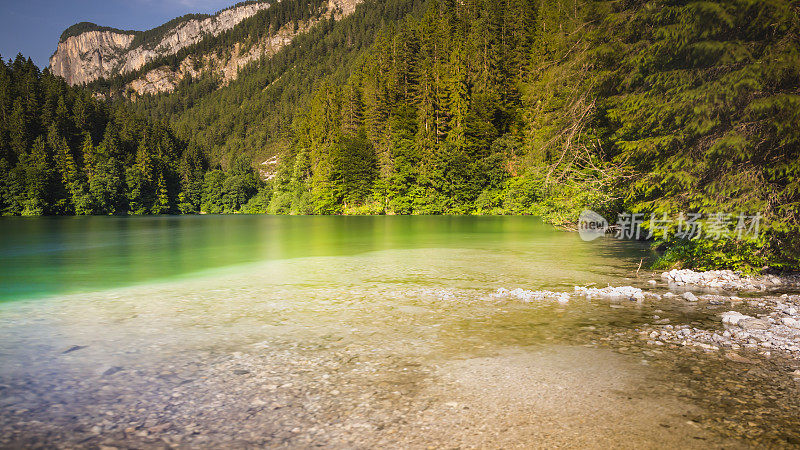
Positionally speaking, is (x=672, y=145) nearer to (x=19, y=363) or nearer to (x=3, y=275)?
(x=19, y=363)

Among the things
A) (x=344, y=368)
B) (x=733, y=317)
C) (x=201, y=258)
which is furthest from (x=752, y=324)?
(x=201, y=258)

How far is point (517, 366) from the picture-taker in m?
6.56

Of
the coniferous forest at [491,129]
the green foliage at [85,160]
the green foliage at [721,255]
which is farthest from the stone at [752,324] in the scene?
the green foliage at [85,160]

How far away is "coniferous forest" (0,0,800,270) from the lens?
36.7 feet

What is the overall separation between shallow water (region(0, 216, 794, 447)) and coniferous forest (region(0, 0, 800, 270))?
3716 mm

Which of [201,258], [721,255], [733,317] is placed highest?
[721,255]

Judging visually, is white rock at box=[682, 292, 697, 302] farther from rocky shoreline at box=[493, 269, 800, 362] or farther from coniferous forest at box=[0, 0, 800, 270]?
coniferous forest at box=[0, 0, 800, 270]

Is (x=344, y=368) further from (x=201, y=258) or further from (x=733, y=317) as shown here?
(x=201, y=258)

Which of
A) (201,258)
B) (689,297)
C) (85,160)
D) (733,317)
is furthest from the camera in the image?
(85,160)

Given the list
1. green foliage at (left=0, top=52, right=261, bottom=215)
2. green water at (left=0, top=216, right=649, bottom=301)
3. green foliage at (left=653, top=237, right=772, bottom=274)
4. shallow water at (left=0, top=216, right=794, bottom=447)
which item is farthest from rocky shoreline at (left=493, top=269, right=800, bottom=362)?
green foliage at (left=0, top=52, right=261, bottom=215)

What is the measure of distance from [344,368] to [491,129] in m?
70.2

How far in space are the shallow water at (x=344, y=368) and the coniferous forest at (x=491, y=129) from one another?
3716 millimetres

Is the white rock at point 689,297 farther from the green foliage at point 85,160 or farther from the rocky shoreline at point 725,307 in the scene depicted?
the green foliage at point 85,160

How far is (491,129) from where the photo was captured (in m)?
73.2
